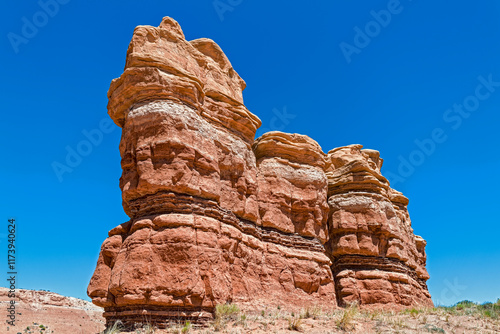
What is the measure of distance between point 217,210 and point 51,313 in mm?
27693

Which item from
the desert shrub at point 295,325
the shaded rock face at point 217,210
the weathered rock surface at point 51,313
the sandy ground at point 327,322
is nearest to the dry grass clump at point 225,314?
the sandy ground at point 327,322

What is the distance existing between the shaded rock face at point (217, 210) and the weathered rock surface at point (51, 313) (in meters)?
18.2

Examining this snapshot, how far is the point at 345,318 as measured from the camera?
1535 centimetres

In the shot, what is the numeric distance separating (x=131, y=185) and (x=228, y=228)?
4391 millimetres

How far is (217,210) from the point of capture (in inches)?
673

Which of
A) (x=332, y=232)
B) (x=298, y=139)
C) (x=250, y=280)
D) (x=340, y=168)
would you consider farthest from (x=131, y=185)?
(x=340, y=168)

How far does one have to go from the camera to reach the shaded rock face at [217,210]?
1458cm

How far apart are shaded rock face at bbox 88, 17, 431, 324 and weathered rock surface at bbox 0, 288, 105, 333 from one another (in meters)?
18.2

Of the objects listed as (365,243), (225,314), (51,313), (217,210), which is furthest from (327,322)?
(51,313)

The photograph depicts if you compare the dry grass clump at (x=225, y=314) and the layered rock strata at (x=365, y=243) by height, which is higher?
the layered rock strata at (x=365, y=243)

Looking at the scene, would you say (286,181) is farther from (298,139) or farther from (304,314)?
(304,314)

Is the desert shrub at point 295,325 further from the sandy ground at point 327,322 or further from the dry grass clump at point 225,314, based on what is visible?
the dry grass clump at point 225,314

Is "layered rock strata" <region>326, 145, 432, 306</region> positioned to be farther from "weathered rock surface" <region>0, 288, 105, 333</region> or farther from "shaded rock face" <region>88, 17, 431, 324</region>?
"weathered rock surface" <region>0, 288, 105, 333</region>

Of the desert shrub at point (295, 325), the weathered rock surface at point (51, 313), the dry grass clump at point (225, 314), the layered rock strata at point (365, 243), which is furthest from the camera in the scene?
the weathered rock surface at point (51, 313)
